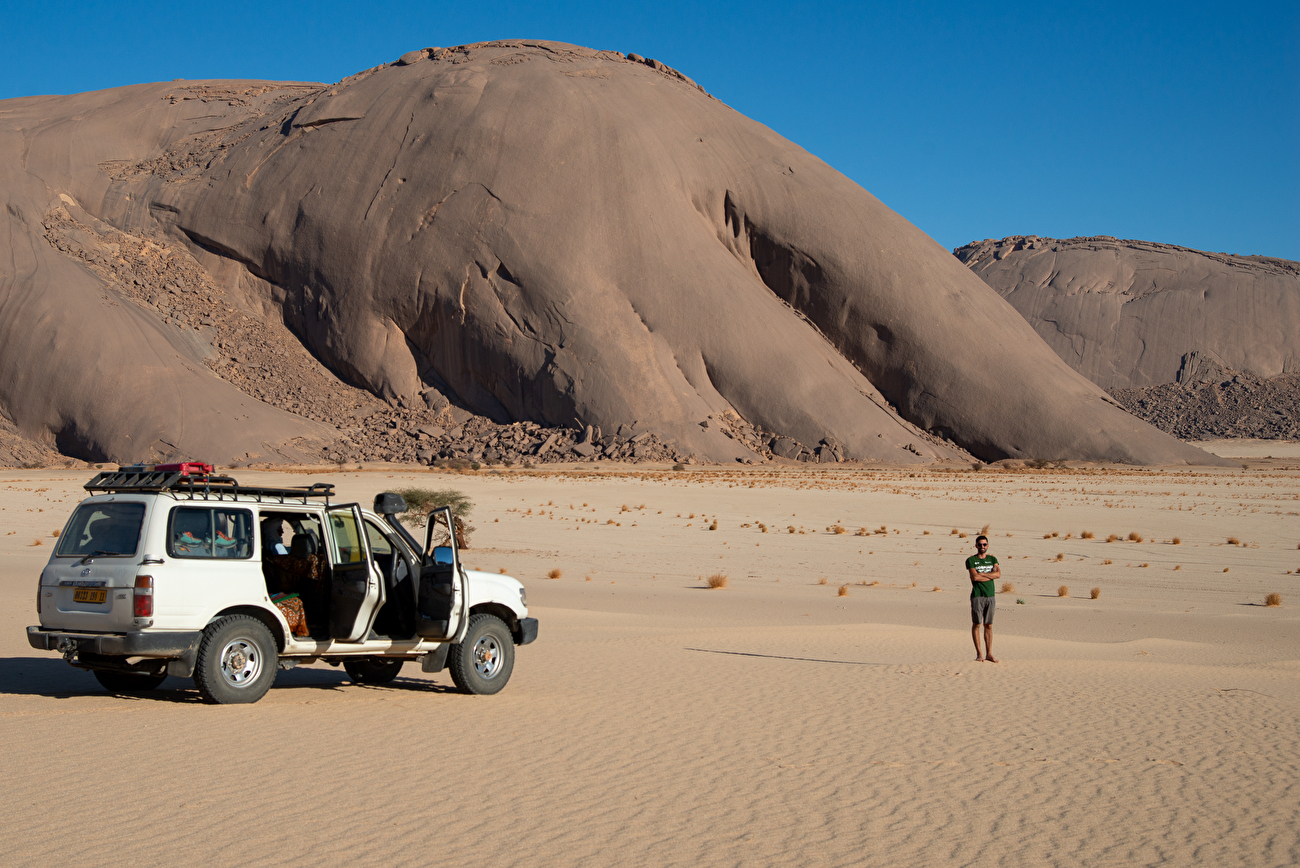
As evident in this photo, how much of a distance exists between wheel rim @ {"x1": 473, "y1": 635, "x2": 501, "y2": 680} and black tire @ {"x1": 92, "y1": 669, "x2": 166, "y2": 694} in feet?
8.48

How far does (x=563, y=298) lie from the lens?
6675cm

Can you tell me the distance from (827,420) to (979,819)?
59.9 meters

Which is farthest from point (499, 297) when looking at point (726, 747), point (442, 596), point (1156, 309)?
point (1156, 309)

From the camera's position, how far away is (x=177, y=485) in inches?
335

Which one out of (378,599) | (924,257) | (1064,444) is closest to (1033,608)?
(378,599)

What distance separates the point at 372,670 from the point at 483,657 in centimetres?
128

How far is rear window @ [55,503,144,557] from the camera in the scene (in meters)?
8.30

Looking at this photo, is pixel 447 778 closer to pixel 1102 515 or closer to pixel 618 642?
pixel 618 642

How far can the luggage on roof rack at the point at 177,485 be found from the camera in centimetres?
846

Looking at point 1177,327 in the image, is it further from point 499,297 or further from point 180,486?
point 180,486

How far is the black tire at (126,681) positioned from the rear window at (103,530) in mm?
1267

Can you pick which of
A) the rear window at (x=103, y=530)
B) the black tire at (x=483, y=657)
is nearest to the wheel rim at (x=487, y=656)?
the black tire at (x=483, y=657)

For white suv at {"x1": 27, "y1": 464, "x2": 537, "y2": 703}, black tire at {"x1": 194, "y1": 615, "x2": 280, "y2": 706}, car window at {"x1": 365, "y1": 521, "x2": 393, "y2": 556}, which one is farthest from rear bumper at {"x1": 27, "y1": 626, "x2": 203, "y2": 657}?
car window at {"x1": 365, "y1": 521, "x2": 393, "y2": 556}

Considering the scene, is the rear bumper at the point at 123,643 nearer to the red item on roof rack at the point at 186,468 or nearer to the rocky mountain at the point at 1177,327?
the red item on roof rack at the point at 186,468
